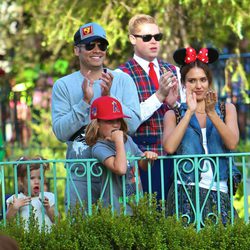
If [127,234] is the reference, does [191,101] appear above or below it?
above

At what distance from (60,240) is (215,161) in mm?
1318

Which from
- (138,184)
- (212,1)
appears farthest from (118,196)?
(212,1)

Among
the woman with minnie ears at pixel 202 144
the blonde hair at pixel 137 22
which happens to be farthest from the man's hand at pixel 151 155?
the blonde hair at pixel 137 22

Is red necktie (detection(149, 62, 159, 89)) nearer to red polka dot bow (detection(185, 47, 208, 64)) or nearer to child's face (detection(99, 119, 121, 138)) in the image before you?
red polka dot bow (detection(185, 47, 208, 64))

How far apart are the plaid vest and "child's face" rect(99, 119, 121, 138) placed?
2.06 feet

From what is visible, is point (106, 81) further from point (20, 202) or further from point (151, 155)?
point (20, 202)

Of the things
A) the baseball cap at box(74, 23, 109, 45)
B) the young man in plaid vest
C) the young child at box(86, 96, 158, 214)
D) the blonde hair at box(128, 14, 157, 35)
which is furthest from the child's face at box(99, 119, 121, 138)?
the blonde hair at box(128, 14, 157, 35)

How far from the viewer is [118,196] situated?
8164 mm

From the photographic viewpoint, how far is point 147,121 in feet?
28.8

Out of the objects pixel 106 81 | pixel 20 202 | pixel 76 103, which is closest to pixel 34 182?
pixel 20 202

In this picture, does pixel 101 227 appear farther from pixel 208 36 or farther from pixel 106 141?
pixel 208 36

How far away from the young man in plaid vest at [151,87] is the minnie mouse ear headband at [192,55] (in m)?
0.15

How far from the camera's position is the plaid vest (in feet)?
28.6

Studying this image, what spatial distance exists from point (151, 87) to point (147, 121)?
0.94ft
